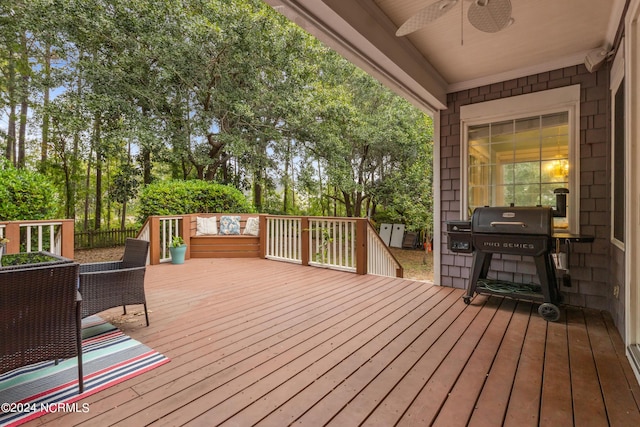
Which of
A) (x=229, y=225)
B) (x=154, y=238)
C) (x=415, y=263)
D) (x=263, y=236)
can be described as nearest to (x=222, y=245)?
(x=229, y=225)

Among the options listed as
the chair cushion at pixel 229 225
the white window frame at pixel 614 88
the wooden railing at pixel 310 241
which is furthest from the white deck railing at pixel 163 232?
the white window frame at pixel 614 88

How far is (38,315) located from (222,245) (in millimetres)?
4761

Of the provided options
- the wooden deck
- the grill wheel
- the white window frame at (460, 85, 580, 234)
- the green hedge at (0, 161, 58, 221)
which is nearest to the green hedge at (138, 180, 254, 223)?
the green hedge at (0, 161, 58, 221)

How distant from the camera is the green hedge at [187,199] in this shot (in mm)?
6578

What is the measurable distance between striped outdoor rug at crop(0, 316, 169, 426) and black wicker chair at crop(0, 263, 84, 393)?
12 cm

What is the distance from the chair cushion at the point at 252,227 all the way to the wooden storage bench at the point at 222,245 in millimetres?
108

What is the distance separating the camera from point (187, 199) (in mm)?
7047

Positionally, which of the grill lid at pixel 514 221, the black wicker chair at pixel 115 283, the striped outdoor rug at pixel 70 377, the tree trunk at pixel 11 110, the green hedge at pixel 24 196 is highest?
the tree trunk at pixel 11 110

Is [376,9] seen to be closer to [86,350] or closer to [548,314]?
[548,314]

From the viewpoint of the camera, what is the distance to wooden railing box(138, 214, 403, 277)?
197 inches

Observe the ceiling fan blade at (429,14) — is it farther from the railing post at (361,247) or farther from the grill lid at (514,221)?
the railing post at (361,247)

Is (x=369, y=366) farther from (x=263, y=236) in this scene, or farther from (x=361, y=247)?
(x=263, y=236)

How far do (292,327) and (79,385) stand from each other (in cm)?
155

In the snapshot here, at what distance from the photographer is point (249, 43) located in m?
8.23
